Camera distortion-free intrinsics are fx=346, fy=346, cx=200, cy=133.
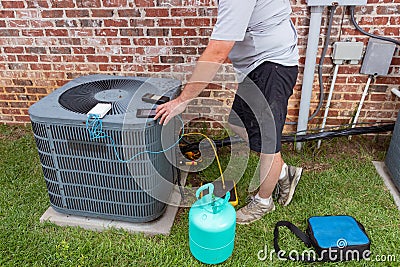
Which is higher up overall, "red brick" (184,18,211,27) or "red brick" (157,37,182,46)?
"red brick" (184,18,211,27)

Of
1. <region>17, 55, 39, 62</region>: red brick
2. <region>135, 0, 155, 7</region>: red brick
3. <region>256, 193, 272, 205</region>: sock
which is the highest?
<region>135, 0, 155, 7</region>: red brick

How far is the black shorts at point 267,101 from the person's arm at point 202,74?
284 millimetres

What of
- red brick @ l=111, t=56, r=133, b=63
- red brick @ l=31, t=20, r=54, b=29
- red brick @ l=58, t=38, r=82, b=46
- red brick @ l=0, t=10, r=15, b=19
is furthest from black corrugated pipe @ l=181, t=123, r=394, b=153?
red brick @ l=0, t=10, r=15, b=19

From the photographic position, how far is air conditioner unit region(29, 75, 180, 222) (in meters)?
1.71

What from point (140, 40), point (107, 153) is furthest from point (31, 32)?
point (107, 153)

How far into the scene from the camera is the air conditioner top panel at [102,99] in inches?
67.0

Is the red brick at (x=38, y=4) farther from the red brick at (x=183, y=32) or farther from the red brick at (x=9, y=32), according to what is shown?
the red brick at (x=183, y=32)

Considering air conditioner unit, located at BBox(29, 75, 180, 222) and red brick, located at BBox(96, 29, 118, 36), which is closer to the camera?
air conditioner unit, located at BBox(29, 75, 180, 222)

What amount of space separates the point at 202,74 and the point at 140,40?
110 cm

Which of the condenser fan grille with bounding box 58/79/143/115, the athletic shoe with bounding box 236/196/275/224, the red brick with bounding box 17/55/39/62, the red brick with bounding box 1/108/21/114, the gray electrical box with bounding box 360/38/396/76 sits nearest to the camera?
the condenser fan grille with bounding box 58/79/143/115

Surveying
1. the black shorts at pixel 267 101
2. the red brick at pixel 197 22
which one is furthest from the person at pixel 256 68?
the red brick at pixel 197 22

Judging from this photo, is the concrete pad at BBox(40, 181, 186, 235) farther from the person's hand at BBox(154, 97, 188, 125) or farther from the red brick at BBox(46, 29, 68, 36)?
the red brick at BBox(46, 29, 68, 36)

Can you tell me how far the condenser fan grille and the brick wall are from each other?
593 millimetres

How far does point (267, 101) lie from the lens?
5.84 feet
